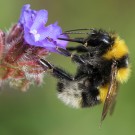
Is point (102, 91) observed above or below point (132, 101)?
below

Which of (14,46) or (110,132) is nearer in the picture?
(14,46)

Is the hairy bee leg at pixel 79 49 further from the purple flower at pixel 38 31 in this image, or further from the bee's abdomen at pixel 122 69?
the bee's abdomen at pixel 122 69

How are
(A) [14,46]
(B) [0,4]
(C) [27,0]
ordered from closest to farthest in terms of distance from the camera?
(A) [14,46] → (B) [0,4] → (C) [27,0]

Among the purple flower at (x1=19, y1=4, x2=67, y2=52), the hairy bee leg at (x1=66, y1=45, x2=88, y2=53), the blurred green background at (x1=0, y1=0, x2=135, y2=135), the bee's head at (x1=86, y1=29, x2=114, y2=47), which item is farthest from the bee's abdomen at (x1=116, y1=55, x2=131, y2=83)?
the blurred green background at (x1=0, y1=0, x2=135, y2=135)

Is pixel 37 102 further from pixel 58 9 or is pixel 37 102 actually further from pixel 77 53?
pixel 77 53

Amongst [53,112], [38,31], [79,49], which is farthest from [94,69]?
[53,112]

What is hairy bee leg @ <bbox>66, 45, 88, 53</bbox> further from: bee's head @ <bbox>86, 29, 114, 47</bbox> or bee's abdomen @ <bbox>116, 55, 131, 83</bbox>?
bee's abdomen @ <bbox>116, 55, 131, 83</bbox>

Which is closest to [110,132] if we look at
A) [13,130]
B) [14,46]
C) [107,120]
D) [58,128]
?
[107,120]
